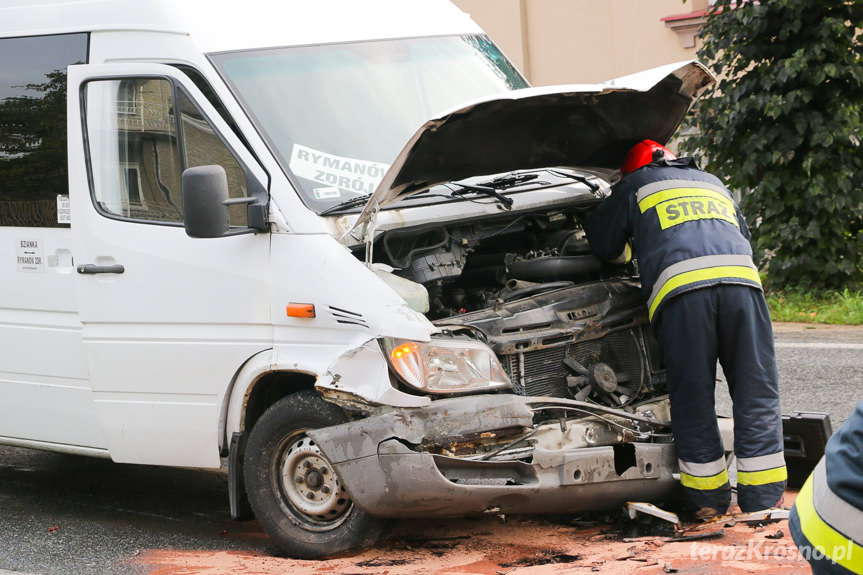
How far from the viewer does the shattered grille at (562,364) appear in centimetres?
486

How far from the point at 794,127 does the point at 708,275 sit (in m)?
6.90

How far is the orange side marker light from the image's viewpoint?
4.61m

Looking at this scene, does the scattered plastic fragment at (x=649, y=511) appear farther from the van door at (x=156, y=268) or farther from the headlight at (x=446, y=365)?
the van door at (x=156, y=268)

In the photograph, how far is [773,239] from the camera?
37.3 ft

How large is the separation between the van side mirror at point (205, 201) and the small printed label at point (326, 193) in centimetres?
39

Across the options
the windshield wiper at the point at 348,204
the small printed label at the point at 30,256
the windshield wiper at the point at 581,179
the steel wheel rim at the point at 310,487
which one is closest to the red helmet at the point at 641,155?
the windshield wiper at the point at 581,179

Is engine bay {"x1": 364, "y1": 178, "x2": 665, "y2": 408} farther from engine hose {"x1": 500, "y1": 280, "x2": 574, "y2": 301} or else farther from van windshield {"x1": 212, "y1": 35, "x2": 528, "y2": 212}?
van windshield {"x1": 212, "y1": 35, "x2": 528, "y2": 212}

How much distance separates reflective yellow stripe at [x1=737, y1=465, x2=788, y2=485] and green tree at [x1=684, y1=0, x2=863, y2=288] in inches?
260

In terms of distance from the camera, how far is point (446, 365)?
4500 mm

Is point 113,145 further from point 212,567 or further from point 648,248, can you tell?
point 648,248

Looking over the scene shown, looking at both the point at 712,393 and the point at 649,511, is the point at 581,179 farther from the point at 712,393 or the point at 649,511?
the point at 649,511

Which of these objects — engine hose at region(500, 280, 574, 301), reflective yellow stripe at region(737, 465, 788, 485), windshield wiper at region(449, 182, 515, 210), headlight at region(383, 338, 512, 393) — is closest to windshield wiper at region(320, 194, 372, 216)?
windshield wiper at region(449, 182, 515, 210)

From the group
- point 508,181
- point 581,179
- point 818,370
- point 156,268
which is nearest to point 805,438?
point 581,179

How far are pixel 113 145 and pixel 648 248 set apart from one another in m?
2.43
